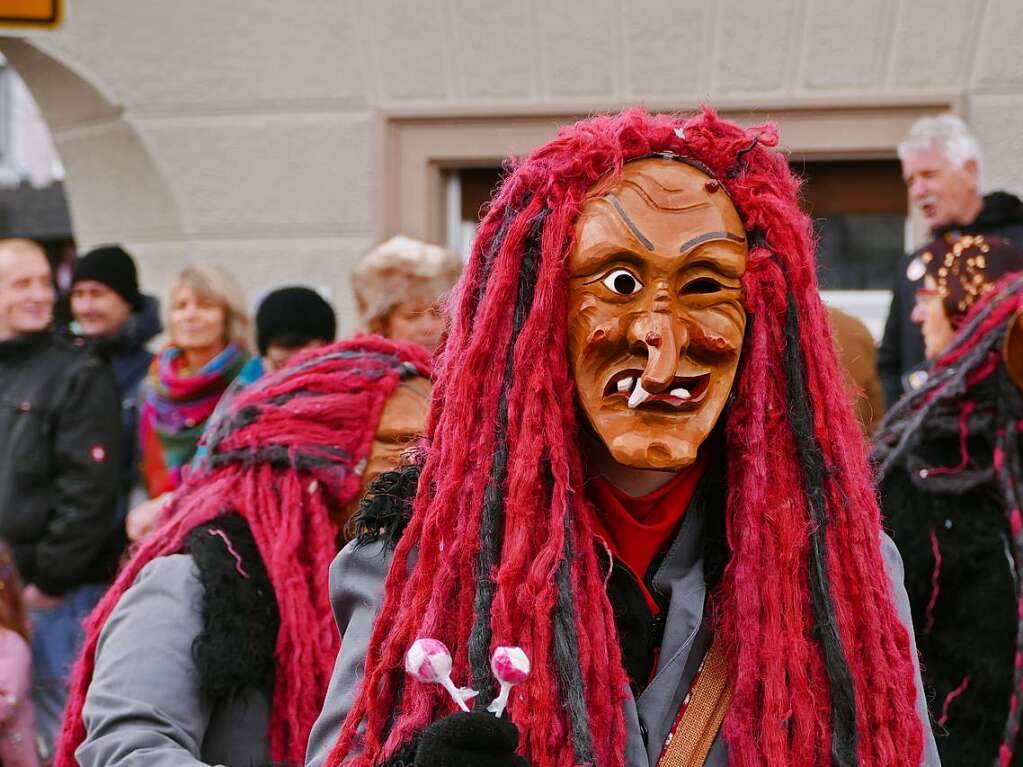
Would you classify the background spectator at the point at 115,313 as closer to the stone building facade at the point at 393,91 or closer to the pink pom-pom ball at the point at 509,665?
the stone building facade at the point at 393,91

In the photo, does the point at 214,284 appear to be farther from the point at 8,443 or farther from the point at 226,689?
the point at 226,689

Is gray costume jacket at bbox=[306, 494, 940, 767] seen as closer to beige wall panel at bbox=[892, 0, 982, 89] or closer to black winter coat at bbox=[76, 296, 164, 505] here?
black winter coat at bbox=[76, 296, 164, 505]

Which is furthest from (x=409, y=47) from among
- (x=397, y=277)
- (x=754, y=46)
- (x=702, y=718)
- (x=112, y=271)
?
(x=702, y=718)

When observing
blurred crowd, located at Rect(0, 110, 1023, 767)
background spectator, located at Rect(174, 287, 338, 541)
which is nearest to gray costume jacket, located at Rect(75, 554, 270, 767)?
blurred crowd, located at Rect(0, 110, 1023, 767)

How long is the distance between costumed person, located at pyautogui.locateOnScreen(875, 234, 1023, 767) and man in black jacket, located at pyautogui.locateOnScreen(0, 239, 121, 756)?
2186mm

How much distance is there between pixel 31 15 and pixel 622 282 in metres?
2.21

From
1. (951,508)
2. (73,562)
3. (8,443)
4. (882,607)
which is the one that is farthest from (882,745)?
(8,443)

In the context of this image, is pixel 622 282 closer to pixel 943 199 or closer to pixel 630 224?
pixel 630 224

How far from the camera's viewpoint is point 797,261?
77.7 inches

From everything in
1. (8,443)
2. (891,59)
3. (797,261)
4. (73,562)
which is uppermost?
(891,59)

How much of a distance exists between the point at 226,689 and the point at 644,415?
3.45 feet

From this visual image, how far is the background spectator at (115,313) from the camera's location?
4.88 m

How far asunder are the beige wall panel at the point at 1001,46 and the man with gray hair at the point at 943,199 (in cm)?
97

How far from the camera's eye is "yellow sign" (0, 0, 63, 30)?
11.8 ft
